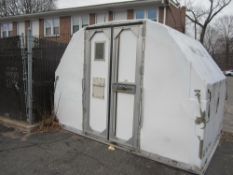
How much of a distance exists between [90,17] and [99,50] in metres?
12.2

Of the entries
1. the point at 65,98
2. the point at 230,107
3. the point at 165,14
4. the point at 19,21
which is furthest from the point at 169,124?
the point at 19,21

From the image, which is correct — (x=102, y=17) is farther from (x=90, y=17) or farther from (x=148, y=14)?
(x=148, y=14)

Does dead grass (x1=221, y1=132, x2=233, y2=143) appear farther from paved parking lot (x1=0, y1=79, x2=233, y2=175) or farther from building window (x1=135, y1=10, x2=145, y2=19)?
building window (x1=135, y1=10, x2=145, y2=19)

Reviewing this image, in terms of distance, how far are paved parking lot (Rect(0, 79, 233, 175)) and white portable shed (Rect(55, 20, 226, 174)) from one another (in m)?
0.20

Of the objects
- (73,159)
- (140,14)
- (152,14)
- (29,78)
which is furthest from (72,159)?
(140,14)

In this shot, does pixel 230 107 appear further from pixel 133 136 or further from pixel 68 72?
pixel 68 72

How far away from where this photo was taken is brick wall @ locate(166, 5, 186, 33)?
549 inches

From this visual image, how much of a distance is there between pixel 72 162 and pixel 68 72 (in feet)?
7.40

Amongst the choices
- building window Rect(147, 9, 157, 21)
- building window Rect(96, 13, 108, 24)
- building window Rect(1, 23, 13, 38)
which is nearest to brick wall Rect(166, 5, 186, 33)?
building window Rect(147, 9, 157, 21)

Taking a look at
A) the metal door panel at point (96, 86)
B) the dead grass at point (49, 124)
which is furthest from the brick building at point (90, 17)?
the metal door panel at point (96, 86)

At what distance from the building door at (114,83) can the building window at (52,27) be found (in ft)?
44.8

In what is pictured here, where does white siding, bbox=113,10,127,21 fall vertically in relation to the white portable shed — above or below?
above

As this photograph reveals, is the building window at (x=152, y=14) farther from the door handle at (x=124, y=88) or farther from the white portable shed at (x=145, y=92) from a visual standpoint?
the door handle at (x=124, y=88)

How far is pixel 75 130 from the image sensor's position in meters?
5.02
